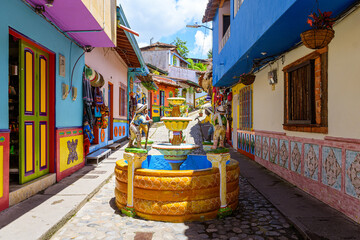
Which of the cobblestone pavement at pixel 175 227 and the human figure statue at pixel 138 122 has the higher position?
the human figure statue at pixel 138 122

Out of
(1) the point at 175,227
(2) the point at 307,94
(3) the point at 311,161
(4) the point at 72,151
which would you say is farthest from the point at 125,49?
(1) the point at 175,227

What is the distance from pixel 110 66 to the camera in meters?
11.0

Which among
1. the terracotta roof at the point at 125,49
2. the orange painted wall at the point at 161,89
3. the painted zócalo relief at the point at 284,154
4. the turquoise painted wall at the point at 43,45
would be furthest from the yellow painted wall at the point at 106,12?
the orange painted wall at the point at 161,89

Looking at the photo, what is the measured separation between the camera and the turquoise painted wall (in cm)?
395

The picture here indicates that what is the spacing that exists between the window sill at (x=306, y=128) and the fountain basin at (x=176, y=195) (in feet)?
7.51

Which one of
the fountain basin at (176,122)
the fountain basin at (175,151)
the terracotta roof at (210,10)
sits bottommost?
the fountain basin at (175,151)

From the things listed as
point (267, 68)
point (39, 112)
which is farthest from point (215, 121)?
point (267, 68)

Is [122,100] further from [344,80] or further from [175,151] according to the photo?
[344,80]

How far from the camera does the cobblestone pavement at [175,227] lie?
3.38m

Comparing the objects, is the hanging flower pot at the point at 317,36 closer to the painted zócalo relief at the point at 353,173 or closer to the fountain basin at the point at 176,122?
the painted zócalo relief at the point at 353,173

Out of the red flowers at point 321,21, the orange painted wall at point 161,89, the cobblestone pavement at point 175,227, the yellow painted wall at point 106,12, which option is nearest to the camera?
the cobblestone pavement at point 175,227

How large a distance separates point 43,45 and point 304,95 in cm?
570

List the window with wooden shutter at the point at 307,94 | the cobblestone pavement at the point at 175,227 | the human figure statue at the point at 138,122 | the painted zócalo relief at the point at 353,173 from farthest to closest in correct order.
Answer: the window with wooden shutter at the point at 307,94
the human figure statue at the point at 138,122
the painted zócalo relief at the point at 353,173
the cobblestone pavement at the point at 175,227

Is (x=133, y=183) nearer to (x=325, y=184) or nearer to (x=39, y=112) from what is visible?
(x=39, y=112)
